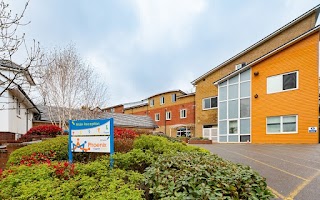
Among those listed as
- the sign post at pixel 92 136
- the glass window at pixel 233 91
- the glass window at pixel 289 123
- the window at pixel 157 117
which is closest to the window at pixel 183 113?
the window at pixel 157 117

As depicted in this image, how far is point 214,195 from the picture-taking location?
278 centimetres

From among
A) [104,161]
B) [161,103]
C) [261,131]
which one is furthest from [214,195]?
[161,103]

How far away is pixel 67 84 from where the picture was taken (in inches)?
632

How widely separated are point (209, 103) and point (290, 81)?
951 centimetres

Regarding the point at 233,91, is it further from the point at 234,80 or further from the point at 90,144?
the point at 90,144

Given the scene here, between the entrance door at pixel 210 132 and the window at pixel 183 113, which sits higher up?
the window at pixel 183 113

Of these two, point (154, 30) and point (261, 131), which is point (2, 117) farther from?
point (261, 131)

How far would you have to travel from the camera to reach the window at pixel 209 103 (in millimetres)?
24295

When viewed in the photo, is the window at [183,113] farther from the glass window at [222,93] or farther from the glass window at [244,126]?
the glass window at [244,126]

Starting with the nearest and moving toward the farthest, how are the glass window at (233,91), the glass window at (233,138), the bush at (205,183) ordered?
the bush at (205,183)
the glass window at (233,138)
the glass window at (233,91)

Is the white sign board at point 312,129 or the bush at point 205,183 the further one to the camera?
the white sign board at point 312,129

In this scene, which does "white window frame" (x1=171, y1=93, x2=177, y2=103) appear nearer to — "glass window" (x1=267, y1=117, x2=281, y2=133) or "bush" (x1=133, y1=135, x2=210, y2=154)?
"glass window" (x1=267, y1=117, x2=281, y2=133)

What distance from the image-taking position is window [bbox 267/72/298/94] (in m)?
16.5

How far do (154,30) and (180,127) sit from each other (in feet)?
57.8
